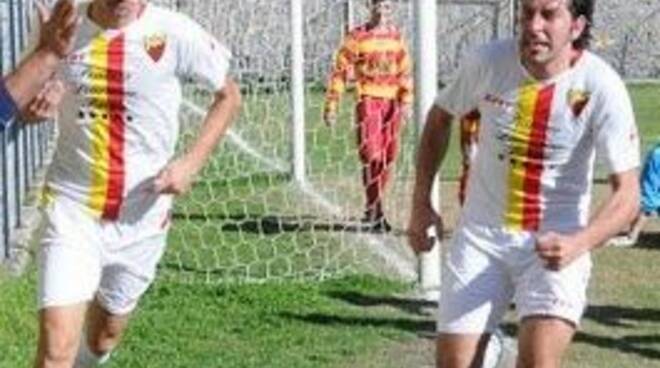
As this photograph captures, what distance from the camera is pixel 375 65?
47.3 feet

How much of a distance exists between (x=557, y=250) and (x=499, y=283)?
0.51 m

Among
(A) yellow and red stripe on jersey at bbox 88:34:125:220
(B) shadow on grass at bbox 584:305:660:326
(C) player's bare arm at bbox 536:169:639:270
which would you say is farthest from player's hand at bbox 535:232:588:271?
(B) shadow on grass at bbox 584:305:660:326

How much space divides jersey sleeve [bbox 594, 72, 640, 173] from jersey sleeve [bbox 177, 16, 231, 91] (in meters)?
1.70

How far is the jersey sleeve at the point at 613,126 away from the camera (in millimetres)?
6441

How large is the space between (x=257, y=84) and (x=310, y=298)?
7.71 meters

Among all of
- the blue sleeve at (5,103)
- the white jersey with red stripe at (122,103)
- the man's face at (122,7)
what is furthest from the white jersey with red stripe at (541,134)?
the blue sleeve at (5,103)

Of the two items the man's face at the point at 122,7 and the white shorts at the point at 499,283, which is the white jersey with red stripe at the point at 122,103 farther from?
the white shorts at the point at 499,283

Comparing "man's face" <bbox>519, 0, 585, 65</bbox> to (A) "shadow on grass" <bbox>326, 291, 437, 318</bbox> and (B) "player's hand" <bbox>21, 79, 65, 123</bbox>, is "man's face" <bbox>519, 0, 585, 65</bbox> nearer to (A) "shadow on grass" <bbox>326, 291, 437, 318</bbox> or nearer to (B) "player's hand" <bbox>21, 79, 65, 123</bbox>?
(B) "player's hand" <bbox>21, 79, 65, 123</bbox>

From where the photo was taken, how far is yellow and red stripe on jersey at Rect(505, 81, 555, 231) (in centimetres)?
655

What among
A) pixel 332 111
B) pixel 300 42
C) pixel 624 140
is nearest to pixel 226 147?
pixel 300 42

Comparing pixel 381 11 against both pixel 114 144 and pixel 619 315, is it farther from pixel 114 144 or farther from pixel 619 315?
pixel 114 144

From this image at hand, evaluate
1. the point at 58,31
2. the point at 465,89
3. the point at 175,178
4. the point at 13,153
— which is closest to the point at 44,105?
the point at 58,31

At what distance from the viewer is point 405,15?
68.4 feet

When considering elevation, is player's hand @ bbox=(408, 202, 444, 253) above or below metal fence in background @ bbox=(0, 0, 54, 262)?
A: above
